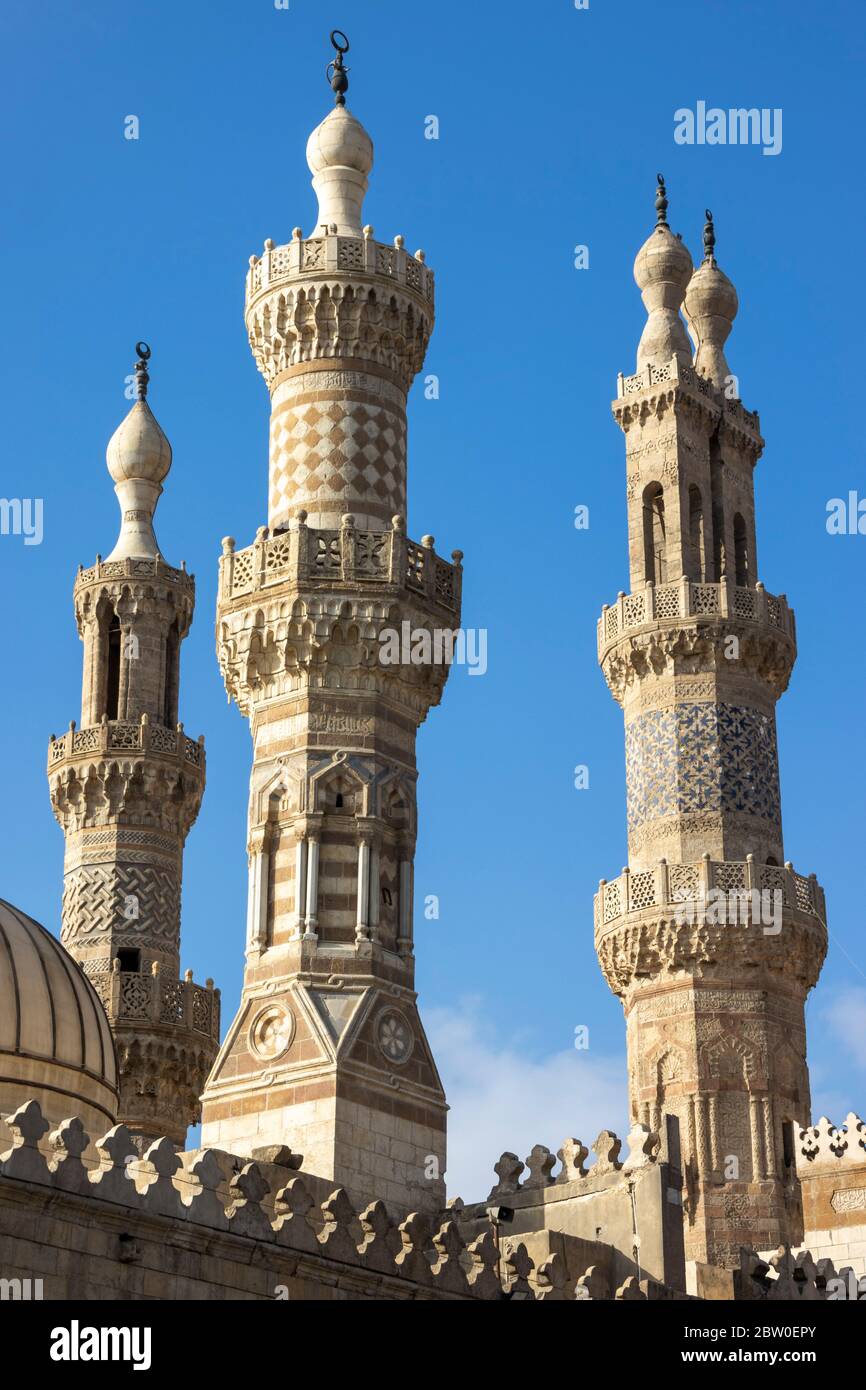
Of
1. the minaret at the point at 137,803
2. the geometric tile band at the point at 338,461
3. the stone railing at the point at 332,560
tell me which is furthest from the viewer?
the minaret at the point at 137,803

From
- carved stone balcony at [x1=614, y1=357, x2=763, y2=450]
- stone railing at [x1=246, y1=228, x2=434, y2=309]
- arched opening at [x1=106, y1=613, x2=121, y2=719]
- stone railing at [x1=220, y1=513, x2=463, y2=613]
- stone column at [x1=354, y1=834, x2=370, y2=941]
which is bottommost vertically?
stone column at [x1=354, y1=834, x2=370, y2=941]

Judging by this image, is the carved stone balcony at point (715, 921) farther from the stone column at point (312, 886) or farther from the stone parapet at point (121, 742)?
the stone column at point (312, 886)

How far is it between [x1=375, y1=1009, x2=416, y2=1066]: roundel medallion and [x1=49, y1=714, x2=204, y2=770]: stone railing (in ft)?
35.2

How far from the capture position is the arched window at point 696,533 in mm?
34812

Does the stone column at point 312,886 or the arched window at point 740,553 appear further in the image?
the arched window at point 740,553

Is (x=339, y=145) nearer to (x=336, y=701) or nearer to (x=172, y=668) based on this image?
(x=336, y=701)

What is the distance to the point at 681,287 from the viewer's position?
36.8 metres

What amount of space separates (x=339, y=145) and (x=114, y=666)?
10.4 m

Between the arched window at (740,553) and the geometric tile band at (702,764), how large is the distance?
2518 millimetres

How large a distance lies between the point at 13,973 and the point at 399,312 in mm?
9003

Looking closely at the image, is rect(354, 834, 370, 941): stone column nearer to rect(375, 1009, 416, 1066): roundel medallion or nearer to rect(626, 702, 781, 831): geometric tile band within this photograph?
rect(375, 1009, 416, 1066): roundel medallion

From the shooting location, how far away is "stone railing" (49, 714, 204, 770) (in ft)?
110

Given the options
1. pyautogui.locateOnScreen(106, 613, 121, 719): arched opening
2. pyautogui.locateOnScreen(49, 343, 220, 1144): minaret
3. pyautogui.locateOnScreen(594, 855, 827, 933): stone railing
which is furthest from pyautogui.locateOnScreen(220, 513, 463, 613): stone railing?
pyautogui.locateOnScreen(106, 613, 121, 719): arched opening

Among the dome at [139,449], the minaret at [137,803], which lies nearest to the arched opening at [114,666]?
the minaret at [137,803]
